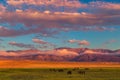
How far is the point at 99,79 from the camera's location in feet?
199

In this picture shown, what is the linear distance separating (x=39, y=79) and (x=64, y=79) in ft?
14.6

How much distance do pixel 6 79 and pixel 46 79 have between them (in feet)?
24.2

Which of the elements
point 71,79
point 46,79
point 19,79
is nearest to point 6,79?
point 19,79

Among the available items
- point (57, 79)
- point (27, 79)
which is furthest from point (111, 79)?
point (27, 79)

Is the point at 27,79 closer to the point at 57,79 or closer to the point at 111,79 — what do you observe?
the point at 57,79

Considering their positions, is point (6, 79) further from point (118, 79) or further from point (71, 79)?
point (118, 79)

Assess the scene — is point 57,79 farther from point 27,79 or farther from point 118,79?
point 118,79

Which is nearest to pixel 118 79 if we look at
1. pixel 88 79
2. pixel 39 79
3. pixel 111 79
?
pixel 111 79

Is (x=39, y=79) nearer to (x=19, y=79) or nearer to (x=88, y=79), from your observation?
(x=19, y=79)

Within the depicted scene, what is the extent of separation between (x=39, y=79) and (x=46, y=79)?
4.07 feet

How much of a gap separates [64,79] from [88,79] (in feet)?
14.0

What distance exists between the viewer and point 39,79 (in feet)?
200

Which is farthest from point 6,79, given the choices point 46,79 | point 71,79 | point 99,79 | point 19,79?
point 99,79

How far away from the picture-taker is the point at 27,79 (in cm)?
6038
